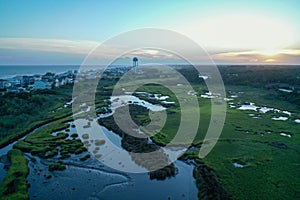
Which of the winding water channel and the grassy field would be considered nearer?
the grassy field

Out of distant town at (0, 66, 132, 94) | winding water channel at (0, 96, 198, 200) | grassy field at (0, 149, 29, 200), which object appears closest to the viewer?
grassy field at (0, 149, 29, 200)

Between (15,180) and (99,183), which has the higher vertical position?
(15,180)

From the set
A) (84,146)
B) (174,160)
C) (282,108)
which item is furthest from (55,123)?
(282,108)

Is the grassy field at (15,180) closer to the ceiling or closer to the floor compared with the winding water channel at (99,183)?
closer to the ceiling

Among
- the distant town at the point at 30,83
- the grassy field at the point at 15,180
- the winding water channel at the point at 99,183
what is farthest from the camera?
the distant town at the point at 30,83

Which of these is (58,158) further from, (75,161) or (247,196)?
(247,196)

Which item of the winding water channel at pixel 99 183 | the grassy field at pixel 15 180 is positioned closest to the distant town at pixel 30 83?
the grassy field at pixel 15 180

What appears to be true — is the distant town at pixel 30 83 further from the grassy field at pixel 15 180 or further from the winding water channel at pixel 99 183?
the winding water channel at pixel 99 183

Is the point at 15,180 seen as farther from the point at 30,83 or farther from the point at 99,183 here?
the point at 30,83

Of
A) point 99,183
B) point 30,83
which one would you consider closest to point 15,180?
point 99,183

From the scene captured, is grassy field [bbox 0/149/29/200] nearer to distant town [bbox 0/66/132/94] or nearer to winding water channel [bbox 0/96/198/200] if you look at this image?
winding water channel [bbox 0/96/198/200]

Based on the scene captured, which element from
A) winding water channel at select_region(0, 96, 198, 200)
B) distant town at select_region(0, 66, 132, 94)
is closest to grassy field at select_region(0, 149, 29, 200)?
winding water channel at select_region(0, 96, 198, 200)
